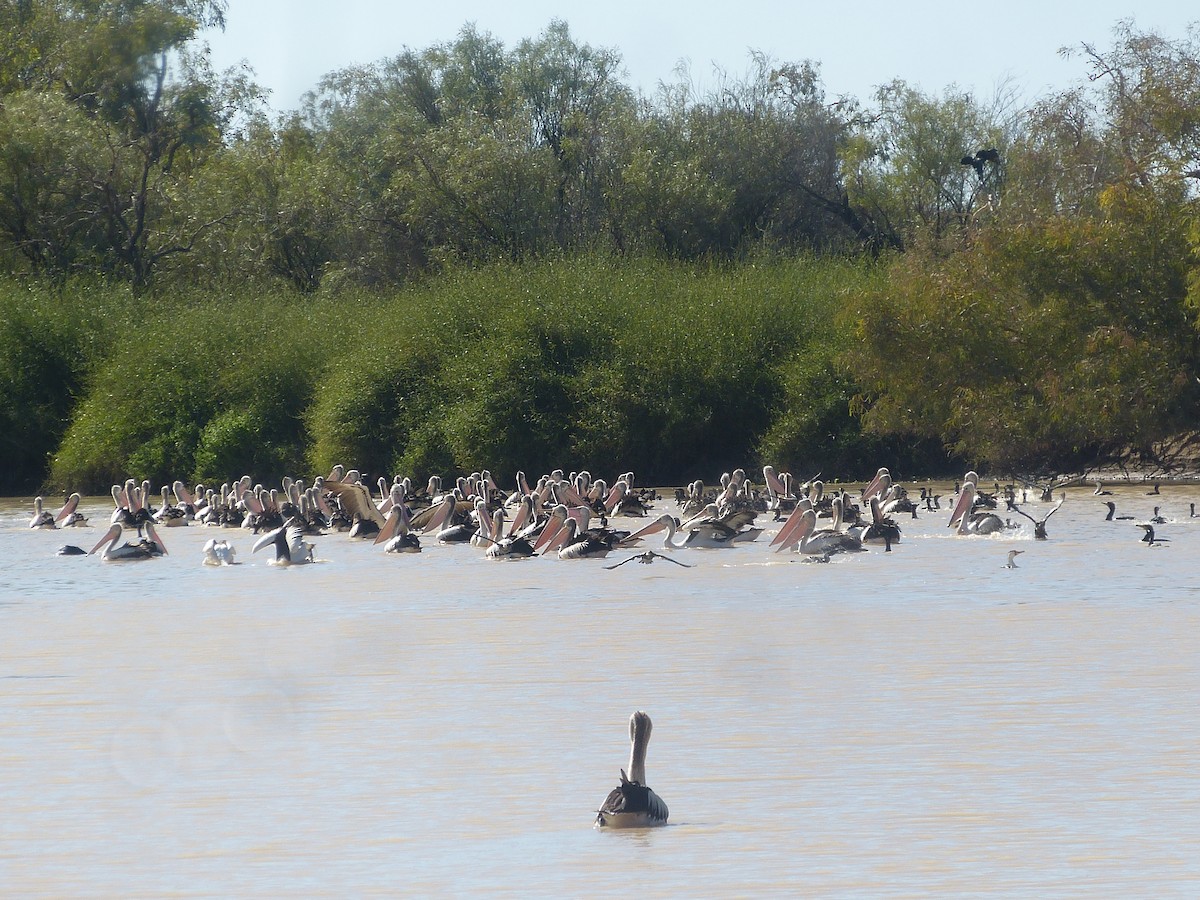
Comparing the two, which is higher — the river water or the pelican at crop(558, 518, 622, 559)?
the pelican at crop(558, 518, 622, 559)

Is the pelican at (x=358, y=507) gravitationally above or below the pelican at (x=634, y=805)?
above

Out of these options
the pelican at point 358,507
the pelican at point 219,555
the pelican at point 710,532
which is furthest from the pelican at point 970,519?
the pelican at point 219,555

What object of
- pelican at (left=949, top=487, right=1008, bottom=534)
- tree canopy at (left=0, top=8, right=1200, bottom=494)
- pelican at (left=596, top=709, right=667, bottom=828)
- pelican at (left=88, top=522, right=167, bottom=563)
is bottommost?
pelican at (left=88, top=522, right=167, bottom=563)

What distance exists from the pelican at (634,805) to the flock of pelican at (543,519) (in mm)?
12187

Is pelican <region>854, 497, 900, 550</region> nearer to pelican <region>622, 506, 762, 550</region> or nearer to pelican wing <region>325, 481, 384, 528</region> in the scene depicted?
pelican <region>622, 506, 762, 550</region>

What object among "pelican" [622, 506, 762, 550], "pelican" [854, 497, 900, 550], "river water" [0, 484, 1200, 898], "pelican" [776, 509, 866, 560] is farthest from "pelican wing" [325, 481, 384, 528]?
"river water" [0, 484, 1200, 898]

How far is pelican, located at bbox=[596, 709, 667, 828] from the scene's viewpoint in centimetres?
732

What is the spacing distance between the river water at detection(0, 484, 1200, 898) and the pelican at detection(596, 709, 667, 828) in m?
0.07

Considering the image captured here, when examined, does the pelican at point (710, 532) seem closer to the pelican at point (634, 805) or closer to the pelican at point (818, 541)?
the pelican at point (818, 541)

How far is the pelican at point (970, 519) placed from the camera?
22797mm

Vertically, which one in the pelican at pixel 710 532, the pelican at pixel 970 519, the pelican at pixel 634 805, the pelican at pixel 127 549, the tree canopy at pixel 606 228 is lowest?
the pelican at pixel 127 549

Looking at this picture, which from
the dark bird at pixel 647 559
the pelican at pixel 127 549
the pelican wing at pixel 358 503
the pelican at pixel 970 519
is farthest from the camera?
the pelican wing at pixel 358 503

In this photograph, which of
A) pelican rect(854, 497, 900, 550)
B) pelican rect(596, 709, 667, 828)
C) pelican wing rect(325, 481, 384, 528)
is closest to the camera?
pelican rect(596, 709, 667, 828)

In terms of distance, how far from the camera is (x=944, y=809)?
768 cm
